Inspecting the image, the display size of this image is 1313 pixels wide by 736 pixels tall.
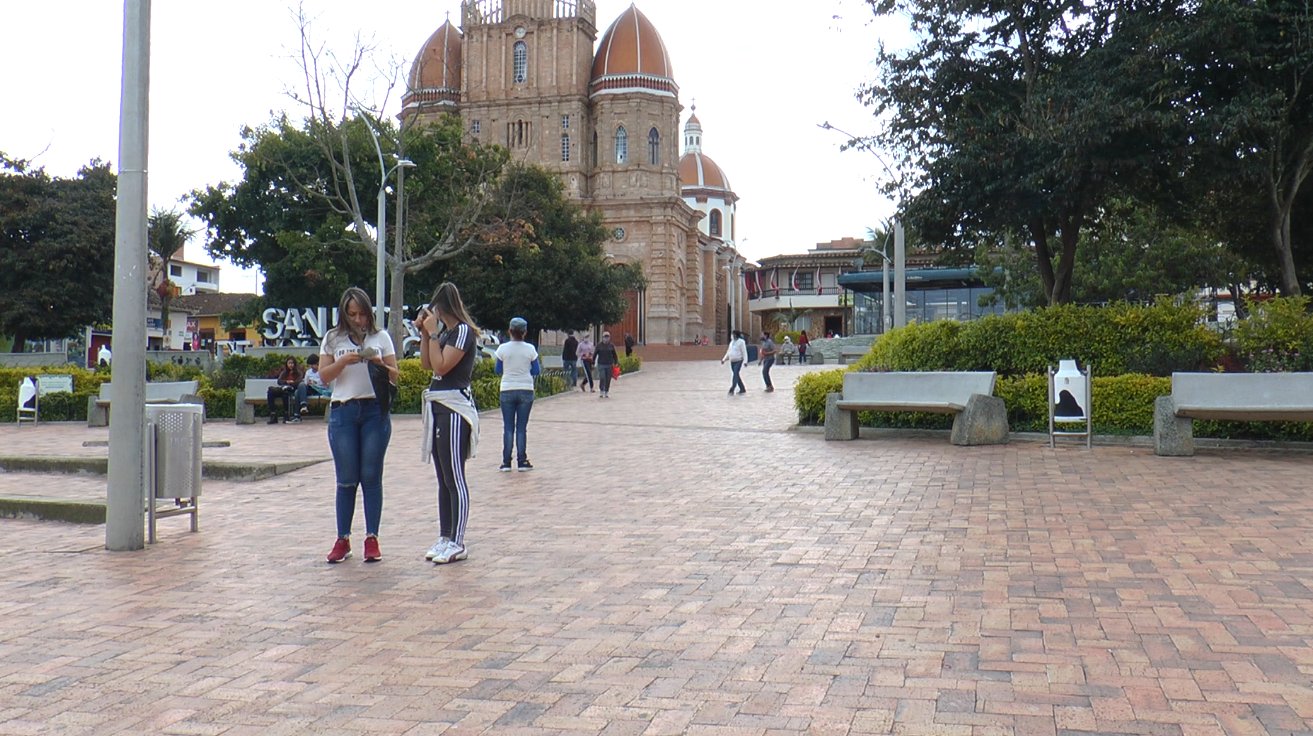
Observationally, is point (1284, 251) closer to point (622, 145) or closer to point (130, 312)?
point (130, 312)

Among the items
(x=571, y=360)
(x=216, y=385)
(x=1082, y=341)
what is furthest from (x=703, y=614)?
(x=571, y=360)

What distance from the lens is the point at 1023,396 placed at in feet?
44.3

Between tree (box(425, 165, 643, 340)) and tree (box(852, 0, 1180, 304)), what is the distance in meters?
25.7

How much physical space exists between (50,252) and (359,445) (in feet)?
118

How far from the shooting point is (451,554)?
21.0 feet

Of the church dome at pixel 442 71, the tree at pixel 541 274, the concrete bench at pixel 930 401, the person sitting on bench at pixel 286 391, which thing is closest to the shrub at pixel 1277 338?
the concrete bench at pixel 930 401

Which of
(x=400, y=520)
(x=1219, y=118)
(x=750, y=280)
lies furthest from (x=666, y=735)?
(x=750, y=280)

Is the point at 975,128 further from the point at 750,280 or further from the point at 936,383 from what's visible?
the point at 750,280

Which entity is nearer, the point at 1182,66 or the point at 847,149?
the point at 1182,66

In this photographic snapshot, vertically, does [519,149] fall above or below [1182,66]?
above

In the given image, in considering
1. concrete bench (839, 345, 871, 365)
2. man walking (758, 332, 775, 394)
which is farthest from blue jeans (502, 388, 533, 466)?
concrete bench (839, 345, 871, 365)

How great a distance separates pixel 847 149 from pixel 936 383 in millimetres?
6435

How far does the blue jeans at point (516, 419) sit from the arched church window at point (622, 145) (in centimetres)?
5641

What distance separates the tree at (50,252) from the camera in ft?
122
